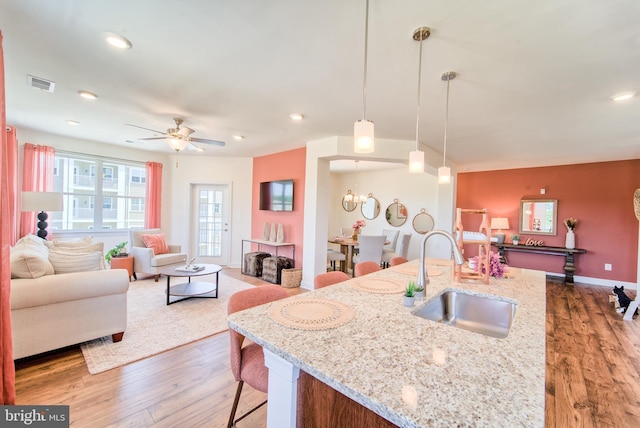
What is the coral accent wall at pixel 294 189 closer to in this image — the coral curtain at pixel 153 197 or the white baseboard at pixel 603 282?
the coral curtain at pixel 153 197

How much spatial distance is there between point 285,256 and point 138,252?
254 centimetres

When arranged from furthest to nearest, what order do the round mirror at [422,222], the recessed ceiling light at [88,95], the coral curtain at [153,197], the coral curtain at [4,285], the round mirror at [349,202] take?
1. the round mirror at [349,202]
2. the round mirror at [422,222]
3. the coral curtain at [153,197]
4. the recessed ceiling light at [88,95]
5. the coral curtain at [4,285]

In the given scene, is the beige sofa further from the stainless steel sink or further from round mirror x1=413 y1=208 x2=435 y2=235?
round mirror x1=413 y1=208 x2=435 y2=235

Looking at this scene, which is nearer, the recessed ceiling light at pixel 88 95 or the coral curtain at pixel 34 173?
the recessed ceiling light at pixel 88 95

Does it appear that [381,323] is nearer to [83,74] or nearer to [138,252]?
[83,74]

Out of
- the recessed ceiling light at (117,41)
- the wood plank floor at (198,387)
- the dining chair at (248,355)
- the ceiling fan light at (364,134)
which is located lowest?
the wood plank floor at (198,387)

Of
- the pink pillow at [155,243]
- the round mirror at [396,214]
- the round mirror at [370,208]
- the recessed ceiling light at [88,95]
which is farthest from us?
the round mirror at [370,208]

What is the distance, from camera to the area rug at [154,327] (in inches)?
93.1

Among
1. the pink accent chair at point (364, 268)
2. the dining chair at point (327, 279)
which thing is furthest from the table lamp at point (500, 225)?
the dining chair at point (327, 279)

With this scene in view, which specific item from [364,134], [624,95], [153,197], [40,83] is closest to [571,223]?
[624,95]

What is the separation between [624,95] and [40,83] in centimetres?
564

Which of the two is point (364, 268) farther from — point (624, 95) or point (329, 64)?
point (624, 95)

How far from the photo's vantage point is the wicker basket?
15.0ft

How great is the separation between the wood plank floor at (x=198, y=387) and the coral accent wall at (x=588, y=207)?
11.5 ft
